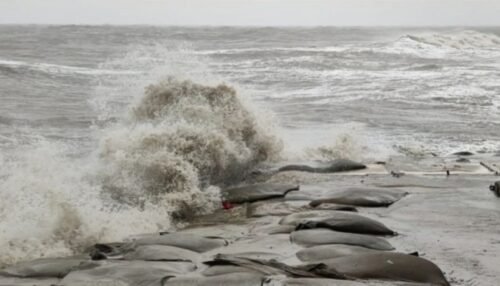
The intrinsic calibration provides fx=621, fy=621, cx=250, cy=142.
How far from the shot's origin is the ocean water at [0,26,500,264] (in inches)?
266

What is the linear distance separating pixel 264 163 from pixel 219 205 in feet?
9.35

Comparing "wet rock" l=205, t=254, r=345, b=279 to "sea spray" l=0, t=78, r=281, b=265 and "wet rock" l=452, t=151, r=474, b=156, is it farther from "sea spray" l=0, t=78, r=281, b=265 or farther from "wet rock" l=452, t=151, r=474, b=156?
"wet rock" l=452, t=151, r=474, b=156

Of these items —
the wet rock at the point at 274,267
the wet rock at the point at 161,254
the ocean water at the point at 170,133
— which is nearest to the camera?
the wet rock at the point at 274,267

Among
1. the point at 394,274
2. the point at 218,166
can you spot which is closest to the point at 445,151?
the point at 218,166

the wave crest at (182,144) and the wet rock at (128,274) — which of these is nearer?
the wet rock at (128,274)

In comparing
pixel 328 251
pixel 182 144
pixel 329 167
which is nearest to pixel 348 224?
pixel 328 251

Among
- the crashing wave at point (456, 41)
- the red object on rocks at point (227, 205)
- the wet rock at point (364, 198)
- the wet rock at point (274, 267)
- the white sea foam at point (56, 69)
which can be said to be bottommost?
the red object on rocks at point (227, 205)

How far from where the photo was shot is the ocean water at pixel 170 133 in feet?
22.2

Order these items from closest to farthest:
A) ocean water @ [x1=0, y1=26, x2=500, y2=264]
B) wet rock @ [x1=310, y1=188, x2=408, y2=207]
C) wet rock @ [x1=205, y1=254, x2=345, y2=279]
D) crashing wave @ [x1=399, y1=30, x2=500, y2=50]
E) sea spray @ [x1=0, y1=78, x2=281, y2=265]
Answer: wet rock @ [x1=205, y1=254, x2=345, y2=279] → sea spray @ [x1=0, y1=78, x2=281, y2=265] → ocean water @ [x1=0, y1=26, x2=500, y2=264] → wet rock @ [x1=310, y1=188, x2=408, y2=207] → crashing wave @ [x1=399, y1=30, x2=500, y2=50]

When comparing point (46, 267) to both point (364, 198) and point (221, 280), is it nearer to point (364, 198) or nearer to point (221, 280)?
point (221, 280)

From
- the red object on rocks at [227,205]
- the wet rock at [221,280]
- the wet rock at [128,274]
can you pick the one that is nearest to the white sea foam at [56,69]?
the red object on rocks at [227,205]

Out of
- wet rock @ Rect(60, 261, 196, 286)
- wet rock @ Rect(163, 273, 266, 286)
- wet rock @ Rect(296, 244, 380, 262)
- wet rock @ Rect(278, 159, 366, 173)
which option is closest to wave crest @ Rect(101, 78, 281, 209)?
wet rock @ Rect(278, 159, 366, 173)

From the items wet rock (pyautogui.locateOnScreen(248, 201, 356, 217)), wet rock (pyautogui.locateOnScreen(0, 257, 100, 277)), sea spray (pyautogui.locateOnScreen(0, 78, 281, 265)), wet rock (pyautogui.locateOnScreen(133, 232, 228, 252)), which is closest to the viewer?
wet rock (pyautogui.locateOnScreen(0, 257, 100, 277))

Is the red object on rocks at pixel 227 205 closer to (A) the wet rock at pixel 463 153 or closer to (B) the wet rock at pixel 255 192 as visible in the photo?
(B) the wet rock at pixel 255 192
